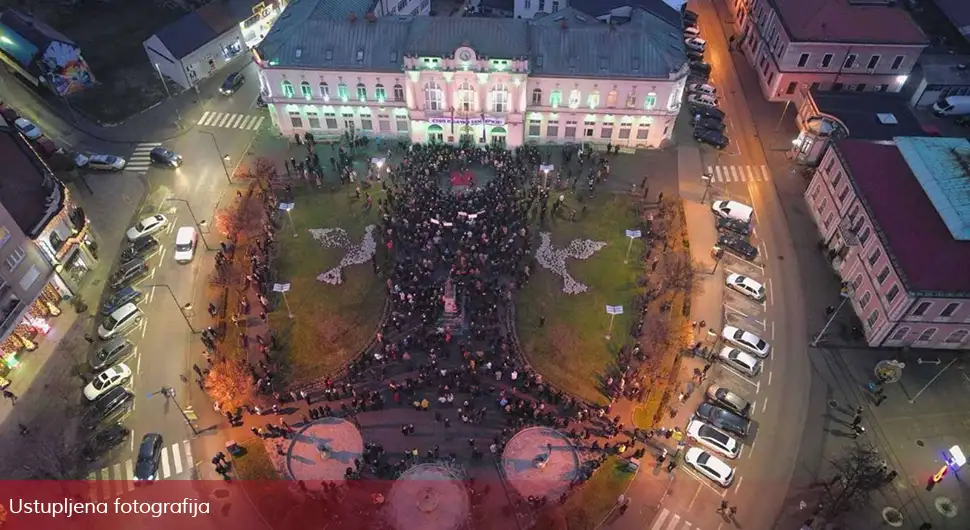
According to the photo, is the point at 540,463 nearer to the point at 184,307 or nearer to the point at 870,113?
the point at 184,307

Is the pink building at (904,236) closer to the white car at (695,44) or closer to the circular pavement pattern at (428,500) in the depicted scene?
the white car at (695,44)

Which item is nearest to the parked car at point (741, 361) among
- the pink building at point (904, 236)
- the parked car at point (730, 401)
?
the parked car at point (730, 401)

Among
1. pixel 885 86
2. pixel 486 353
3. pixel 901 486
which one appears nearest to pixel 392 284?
pixel 486 353

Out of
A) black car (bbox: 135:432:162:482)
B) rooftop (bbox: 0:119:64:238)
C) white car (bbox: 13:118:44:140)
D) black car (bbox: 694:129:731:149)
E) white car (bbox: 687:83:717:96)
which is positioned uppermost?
rooftop (bbox: 0:119:64:238)

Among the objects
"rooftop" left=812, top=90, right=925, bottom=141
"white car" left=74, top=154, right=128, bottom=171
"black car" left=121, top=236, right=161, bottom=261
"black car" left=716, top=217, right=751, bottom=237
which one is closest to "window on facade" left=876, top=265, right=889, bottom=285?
"black car" left=716, top=217, right=751, bottom=237

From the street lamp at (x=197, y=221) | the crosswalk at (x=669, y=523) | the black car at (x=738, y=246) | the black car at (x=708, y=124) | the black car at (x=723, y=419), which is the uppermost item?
the black car at (x=708, y=124)

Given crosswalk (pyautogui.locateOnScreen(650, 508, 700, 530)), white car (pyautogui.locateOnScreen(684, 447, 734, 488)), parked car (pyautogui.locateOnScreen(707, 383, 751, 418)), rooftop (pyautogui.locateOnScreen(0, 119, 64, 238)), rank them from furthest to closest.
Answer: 1. rooftop (pyautogui.locateOnScreen(0, 119, 64, 238))
2. parked car (pyautogui.locateOnScreen(707, 383, 751, 418))
3. white car (pyautogui.locateOnScreen(684, 447, 734, 488))
4. crosswalk (pyautogui.locateOnScreen(650, 508, 700, 530))

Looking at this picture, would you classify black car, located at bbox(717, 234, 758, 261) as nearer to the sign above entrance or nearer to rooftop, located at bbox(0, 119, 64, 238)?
the sign above entrance
